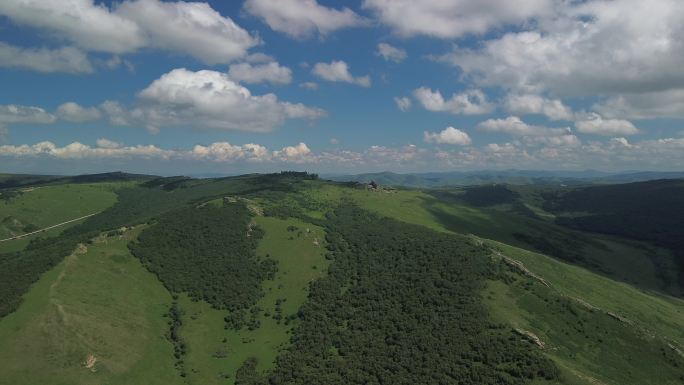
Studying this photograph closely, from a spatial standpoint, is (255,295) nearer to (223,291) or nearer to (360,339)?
(223,291)

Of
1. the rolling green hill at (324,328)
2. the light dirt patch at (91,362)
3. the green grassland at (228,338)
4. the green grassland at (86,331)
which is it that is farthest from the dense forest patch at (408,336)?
the light dirt patch at (91,362)

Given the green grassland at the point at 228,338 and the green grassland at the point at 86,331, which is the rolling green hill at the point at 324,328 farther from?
the green grassland at the point at 228,338

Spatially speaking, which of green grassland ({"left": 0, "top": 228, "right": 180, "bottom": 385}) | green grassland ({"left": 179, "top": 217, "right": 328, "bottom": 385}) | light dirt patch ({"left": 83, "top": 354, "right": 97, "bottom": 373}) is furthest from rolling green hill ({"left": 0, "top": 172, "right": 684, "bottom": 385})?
green grassland ({"left": 179, "top": 217, "right": 328, "bottom": 385})

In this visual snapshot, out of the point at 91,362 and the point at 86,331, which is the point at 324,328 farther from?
the point at 86,331

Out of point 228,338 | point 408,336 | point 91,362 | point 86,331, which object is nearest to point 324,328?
point 408,336

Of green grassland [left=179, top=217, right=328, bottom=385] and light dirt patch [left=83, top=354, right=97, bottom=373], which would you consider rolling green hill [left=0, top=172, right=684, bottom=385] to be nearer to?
light dirt patch [left=83, top=354, right=97, bottom=373]

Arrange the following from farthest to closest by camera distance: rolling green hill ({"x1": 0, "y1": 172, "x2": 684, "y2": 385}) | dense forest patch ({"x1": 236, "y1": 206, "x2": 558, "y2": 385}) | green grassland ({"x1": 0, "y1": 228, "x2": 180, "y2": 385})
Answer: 1. rolling green hill ({"x1": 0, "y1": 172, "x2": 684, "y2": 385})
2. dense forest patch ({"x1": 236, "y1": 206, "x2": 558, "y2": 385})
3. green grassland ({"x1": 0, "y1": 228, "x2": 180, "y2": 385})
